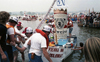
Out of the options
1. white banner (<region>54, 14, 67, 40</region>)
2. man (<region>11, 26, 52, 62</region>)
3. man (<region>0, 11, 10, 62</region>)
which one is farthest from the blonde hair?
white banner (<region>54, 14, 67, 40</region>)

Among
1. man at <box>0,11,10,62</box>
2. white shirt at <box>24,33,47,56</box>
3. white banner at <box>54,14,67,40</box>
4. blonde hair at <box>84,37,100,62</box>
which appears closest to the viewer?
blonde hair at <box>84,37,100,62</box>

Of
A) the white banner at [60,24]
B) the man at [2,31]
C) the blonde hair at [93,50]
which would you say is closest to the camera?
the blonde hair at [93,50]

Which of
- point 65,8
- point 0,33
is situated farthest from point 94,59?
point 65,8

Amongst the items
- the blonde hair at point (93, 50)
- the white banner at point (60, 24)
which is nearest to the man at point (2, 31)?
the blonde hair at point (93, 50)

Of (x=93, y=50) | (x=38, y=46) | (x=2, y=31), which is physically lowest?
(x=38, y=46)

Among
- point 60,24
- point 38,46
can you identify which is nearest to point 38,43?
point 38,46

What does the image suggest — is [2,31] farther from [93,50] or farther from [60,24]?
[60,24]

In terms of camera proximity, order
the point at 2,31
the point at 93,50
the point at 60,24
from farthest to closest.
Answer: the point at 60,24, the point at 2,31, the point at 93,50

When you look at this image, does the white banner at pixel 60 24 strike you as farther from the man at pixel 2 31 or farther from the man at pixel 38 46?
the man at pixel 2 31

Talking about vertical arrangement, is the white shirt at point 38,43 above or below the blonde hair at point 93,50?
below

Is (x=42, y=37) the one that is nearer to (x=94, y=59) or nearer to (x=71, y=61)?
(x=94, y=59)

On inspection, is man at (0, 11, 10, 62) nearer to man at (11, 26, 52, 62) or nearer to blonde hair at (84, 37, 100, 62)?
man at (11, 26, 52, 62)

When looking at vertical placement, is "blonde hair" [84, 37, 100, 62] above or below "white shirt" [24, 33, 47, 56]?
above

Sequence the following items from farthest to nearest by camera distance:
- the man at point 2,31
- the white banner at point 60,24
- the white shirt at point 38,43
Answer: the white banner at point 60,24
the white shirt at point 38,43
the man at point 2,31
